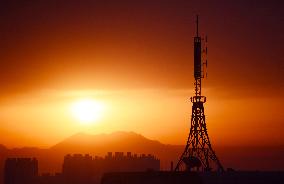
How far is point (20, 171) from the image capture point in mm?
194250

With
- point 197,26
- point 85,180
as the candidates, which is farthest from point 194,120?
point 85,180

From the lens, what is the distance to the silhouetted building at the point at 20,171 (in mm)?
189375

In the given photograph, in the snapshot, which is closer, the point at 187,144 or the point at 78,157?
the point at 187,144

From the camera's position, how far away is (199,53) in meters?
68.3

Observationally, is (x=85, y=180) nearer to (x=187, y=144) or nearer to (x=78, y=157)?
(x=78, y=157)

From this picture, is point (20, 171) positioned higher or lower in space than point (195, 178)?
lower

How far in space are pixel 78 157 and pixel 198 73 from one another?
13203 cm

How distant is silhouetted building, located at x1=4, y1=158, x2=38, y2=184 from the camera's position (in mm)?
189375

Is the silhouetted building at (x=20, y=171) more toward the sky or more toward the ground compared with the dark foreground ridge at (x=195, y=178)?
more toward the ground

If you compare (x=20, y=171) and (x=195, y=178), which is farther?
(x=20, y=171)

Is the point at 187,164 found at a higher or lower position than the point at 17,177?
higher

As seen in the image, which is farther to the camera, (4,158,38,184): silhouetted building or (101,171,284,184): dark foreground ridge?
(4,158,38,184): silhouetted building

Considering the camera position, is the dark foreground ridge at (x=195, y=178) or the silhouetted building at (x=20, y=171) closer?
the dark foreground ridge at (x=195, y=178)

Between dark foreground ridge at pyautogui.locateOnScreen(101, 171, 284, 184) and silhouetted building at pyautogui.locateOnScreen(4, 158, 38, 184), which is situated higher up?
dark foreground ridge at pyautogui.locateOnScreen(101, 171, 284, 184)
